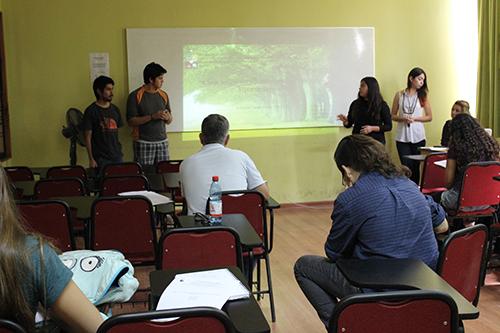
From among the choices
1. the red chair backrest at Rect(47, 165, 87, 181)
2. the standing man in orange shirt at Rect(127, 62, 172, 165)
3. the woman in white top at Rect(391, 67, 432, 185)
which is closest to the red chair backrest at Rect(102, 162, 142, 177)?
the red chair backrest at Rect(47, 165, 87, 181)

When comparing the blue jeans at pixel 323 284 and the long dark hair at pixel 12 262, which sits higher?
the long dark hair at pixel 12 262

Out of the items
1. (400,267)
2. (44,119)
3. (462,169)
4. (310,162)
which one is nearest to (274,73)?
(310,162)

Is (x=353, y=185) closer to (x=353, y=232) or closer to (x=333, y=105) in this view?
(x=353, y=232)

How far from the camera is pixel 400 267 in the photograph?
2486 mm

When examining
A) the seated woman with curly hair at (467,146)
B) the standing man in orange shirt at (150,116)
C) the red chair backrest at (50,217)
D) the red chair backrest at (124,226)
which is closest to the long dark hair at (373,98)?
the standing man in orange shirt at (150,116)

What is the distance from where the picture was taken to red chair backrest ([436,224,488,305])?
8.41ft

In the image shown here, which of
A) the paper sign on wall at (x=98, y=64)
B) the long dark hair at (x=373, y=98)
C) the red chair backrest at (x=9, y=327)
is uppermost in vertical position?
the paper sign on wall at (x=98, y=64)

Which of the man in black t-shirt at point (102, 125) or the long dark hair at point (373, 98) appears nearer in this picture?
the man in black t-shirt at point (102, 125)

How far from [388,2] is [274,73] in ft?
5.62

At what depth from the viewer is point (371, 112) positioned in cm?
718

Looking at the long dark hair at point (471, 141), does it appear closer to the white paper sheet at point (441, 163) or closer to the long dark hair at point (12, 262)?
the white paper sheet at point (441, 163)

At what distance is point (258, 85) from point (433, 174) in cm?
272

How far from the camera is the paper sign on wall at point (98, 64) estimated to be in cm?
712

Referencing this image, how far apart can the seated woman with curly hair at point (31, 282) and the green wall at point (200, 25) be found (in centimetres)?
565
